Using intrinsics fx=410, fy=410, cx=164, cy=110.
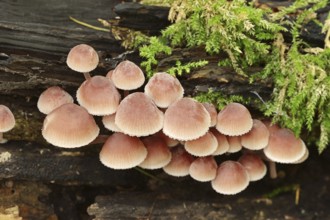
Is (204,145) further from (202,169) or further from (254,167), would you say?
(254,167)

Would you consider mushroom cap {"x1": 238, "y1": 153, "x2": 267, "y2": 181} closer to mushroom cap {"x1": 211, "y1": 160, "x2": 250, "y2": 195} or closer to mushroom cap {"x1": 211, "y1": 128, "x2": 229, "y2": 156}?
mushroom cap {"x1": 211, "y1": 160, "x2": 250, "y2": 195}

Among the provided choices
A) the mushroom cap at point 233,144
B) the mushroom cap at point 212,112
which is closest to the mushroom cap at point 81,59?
the mushroom cap at point 212,112

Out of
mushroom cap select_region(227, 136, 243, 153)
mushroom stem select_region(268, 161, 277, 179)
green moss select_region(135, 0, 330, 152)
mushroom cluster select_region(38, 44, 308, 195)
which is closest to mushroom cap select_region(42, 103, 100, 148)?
mushroom cluster select_region(38, 44, 308, 195)

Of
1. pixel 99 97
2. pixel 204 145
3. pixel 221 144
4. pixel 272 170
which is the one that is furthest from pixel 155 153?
pixel 272 170

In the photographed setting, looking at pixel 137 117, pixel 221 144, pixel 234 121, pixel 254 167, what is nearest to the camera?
pixel 137 117

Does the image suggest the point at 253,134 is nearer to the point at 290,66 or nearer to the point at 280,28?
the point at 290,66

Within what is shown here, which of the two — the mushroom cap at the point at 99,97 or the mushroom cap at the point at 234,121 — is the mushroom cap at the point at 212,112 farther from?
the mushroom cap at the point at 99,97

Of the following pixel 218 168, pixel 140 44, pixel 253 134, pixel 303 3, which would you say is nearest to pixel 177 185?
pixel 218 168
